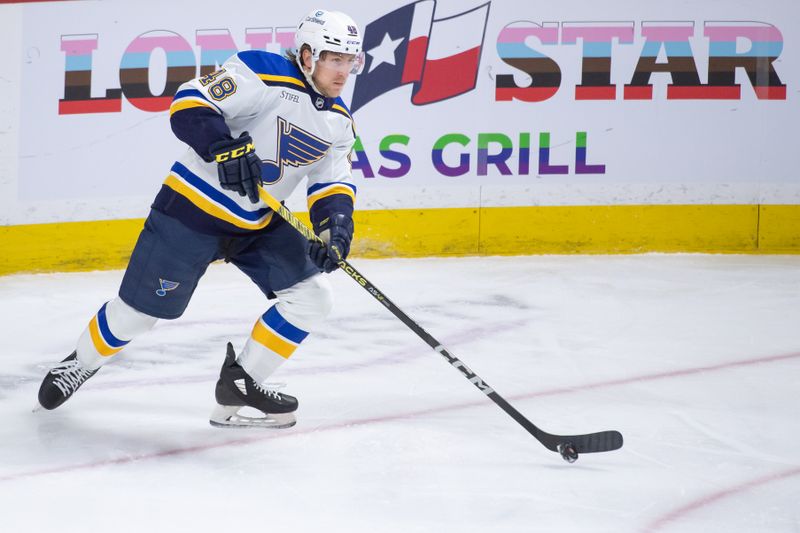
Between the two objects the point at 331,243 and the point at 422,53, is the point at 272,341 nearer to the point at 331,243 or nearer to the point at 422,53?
the point at 331,243

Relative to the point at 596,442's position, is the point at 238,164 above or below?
above

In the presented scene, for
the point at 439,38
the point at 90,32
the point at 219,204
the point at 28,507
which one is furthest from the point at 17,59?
the point at 28,507

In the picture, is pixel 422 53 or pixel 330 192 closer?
pixel 330 192

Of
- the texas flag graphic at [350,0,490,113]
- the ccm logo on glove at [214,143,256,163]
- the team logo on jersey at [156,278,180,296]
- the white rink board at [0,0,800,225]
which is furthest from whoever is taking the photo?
the texas flag graphic at [350,0,490,113]

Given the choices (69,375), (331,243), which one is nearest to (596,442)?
(331,243)

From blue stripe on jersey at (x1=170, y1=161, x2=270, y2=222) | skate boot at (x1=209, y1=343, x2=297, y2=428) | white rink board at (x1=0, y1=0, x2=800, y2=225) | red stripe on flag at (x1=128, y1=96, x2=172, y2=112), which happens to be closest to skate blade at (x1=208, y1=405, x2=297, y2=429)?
skate boot at (x1=209, y1=343, x2=297, y2=428)

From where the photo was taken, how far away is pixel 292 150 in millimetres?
2707

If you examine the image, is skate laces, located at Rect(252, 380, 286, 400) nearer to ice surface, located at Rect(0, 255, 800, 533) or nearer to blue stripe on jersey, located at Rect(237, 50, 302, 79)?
ice surface, located at Rect(0, 255, 800, 533)

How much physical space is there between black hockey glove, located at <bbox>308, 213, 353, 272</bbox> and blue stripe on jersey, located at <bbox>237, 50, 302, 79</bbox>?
374 millimetres

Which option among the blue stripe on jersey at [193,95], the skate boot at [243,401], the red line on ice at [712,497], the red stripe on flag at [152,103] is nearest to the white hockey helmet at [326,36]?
the blue stripe on jersey at [193,95]

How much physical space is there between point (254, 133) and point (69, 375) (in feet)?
2.69

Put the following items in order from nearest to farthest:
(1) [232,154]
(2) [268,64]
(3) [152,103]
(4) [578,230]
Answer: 1. (1) [232,154]
2. (2) [268,64]
3. (3) [152,103]
4. (4) [578,230]

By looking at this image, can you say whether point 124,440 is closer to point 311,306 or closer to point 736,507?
point 311,306

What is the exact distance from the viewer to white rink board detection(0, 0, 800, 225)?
463 cm
